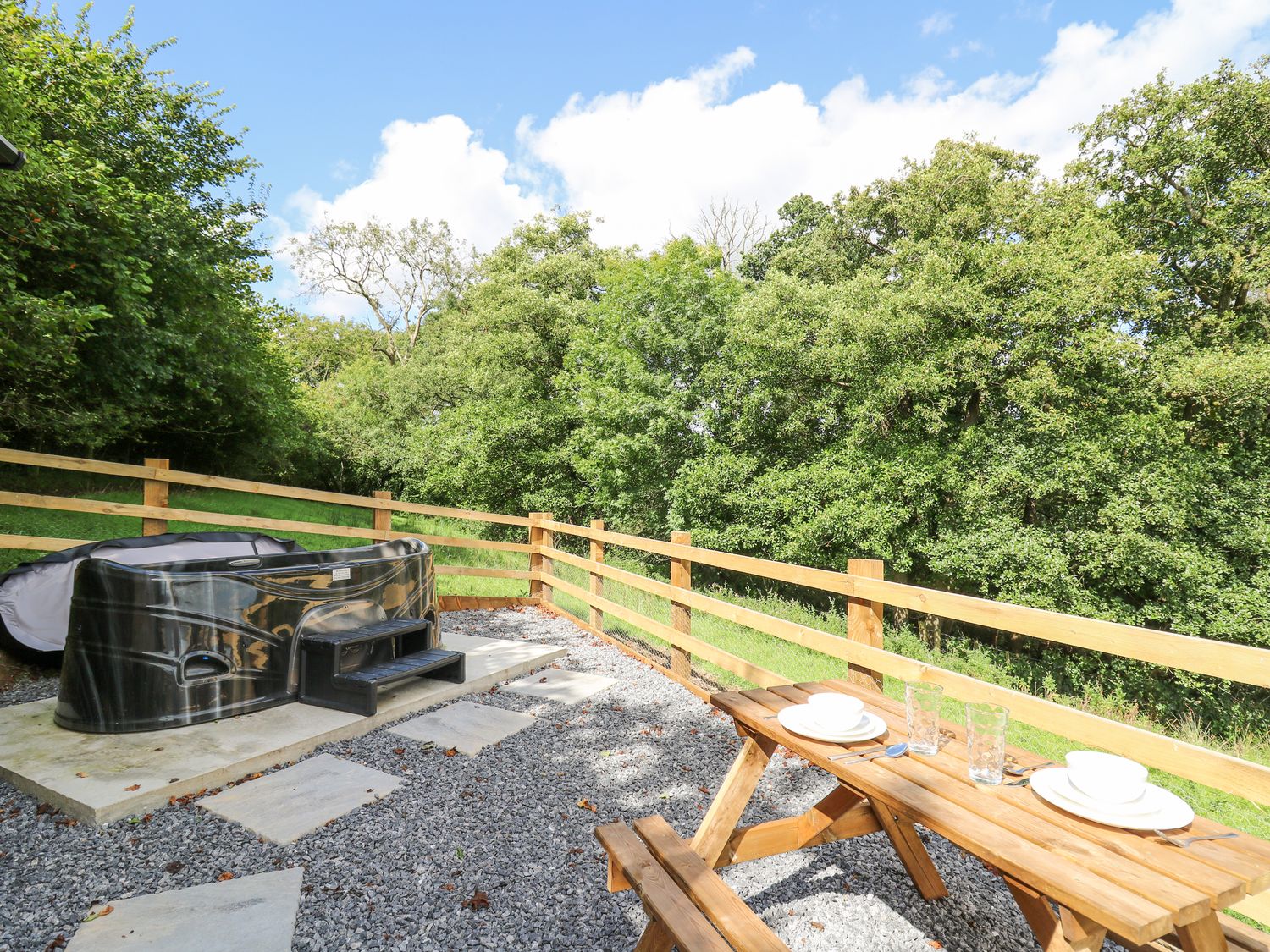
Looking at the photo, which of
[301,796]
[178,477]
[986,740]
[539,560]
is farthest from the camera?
[539,560]

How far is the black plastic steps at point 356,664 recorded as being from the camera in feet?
11.3

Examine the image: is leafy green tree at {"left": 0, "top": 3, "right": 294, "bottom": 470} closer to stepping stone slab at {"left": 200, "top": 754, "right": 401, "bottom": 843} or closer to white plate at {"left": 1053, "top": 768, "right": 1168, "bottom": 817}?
stepping stone slab at {"left": 200, "top": 754, "right": 401, "bottom": 843}

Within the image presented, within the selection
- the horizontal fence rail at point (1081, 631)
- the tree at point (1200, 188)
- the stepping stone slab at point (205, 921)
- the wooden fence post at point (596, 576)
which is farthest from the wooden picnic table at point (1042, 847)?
the tree at point (1200, 188)

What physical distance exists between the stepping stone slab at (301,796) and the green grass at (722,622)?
2.56 meters

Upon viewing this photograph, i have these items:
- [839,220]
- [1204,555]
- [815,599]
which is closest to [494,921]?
[1204,555]

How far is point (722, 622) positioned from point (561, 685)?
542 centimetres

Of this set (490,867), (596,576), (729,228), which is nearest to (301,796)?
(490,867)

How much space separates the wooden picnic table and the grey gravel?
42 centimetres

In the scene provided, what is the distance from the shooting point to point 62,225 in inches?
240

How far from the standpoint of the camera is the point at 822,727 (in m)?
1.68

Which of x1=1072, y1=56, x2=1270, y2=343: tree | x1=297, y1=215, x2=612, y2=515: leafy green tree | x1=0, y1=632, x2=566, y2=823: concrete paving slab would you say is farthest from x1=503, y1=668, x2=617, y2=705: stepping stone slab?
x1=1072, y1=56, x2=1270, y2=343: tree

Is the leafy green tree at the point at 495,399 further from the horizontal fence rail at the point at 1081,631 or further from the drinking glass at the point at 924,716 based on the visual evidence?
the drinking glass at the point at 924,716

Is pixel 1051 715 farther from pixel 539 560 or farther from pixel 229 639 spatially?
pixel 539 560

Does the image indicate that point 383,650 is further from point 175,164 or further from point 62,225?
point 175,164
